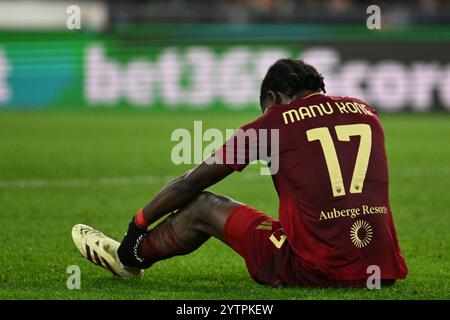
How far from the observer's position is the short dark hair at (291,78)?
17.3 feet

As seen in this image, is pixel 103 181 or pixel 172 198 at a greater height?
pixel 172 198

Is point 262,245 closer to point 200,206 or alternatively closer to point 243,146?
point 200,206

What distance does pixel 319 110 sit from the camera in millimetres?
5168

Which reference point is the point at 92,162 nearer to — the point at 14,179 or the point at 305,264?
the point at 14,179

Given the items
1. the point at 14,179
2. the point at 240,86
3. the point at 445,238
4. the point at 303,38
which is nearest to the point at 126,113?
the point at 240,86

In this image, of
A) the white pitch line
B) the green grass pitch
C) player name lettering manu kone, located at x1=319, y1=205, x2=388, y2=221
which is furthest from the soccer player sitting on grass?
the white pitch line

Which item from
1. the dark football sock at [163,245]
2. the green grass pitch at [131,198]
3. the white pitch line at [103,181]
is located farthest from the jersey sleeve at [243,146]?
the white pitch line at [103,181]

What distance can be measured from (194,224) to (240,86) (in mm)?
12260

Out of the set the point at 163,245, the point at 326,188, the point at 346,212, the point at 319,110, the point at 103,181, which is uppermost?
the point at 319,110

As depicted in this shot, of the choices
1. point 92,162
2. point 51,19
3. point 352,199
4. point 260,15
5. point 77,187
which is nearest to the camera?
point 352,199

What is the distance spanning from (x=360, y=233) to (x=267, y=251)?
51cm

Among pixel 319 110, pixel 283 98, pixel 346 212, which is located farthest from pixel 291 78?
pixel 346 212

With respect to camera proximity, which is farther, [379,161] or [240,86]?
[240,86]

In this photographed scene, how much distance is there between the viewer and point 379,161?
5219 mm
